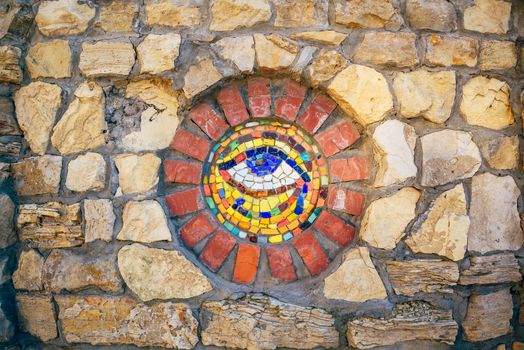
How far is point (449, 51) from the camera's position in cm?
217

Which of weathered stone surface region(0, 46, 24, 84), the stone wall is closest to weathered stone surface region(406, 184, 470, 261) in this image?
the stone wall

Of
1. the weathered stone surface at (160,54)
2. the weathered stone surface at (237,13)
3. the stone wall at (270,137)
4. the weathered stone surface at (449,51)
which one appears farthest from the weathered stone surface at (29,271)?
the weathered stone surface at (449,51)

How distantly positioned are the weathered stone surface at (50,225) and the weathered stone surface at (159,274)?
0.28 metres

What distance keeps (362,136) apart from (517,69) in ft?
2.64

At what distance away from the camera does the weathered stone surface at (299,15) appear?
2.18 meters

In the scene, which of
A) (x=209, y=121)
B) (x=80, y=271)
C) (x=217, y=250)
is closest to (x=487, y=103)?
(x=209, y=121)

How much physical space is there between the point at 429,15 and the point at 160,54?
1.31 meters

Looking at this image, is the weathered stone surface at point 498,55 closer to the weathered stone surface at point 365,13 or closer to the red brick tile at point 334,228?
the weathered stone surface at point 365,13

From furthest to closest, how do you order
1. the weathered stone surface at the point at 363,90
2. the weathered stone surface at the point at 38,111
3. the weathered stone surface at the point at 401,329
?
the weathered stone surface at the point at 38,111 → the weathered stone surface at the point at 363,90 → the weathered stone surface at the point at 401,329

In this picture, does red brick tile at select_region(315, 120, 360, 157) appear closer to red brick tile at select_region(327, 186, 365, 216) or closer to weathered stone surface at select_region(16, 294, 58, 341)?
red brick tile at select_region(327, 186, 365, 216)

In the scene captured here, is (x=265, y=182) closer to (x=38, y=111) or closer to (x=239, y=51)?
(x=239, y=51)

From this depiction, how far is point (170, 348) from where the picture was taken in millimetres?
2102

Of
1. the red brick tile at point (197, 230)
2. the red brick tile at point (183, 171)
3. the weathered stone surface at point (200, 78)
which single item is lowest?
the red brick tile at point (197, 230)

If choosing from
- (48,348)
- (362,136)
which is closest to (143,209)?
(48,348)
